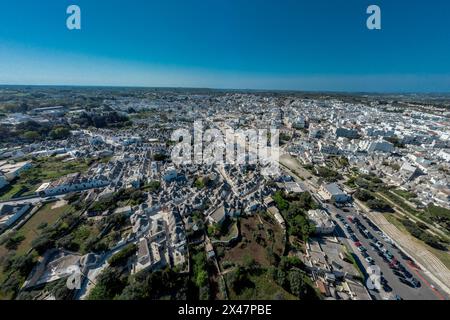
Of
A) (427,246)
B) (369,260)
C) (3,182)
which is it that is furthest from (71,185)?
(427,246)

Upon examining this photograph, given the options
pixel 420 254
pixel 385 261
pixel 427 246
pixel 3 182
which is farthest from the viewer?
pixel 3 182

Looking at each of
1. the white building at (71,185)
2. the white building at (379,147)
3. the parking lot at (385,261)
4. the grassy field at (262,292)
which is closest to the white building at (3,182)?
the white building at (71,185)

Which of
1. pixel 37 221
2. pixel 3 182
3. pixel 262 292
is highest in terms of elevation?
pixel 3 182

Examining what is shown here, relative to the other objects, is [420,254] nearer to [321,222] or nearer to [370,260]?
[370,260]

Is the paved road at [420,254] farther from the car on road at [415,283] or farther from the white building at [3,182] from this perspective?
the white building at [3,182]

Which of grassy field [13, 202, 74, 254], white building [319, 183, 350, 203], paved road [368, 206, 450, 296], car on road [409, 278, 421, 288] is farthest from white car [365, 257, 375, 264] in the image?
grassy field [13, 202, 74, 254]

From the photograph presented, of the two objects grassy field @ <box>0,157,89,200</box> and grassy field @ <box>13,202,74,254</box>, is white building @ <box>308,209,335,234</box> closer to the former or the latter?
grassy field @ <box>13,202,74,254</box>
